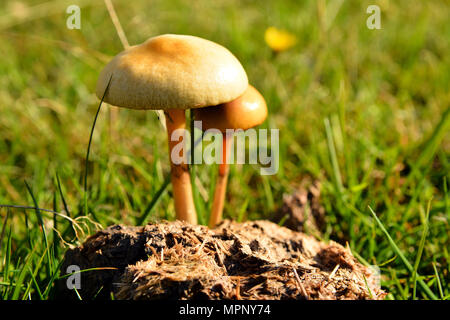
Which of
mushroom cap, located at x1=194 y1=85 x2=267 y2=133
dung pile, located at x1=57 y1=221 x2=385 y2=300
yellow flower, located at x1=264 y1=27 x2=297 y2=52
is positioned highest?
yellow flower, located at x1=264 y1=27 x2=297 y2=52

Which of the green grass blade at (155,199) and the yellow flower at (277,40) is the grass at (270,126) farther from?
the yellow flower at (277,40)

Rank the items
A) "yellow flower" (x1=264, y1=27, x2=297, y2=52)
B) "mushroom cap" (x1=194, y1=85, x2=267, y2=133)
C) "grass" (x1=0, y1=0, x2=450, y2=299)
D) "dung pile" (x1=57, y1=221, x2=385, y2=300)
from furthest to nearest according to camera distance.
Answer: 1. "yellow flower" (x1=264, y1=27, x2=297, y2=52)
2. "grass" (x1=0, y1=0, x2=450, y2=299)
3. "mushroom cap" (x1=194, y1=85, x2=267, y2=133)
4. "dung pile" (x1=57, y1=221, x2=385, y2=300)

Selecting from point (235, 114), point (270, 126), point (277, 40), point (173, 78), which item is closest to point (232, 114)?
point (235, 114)

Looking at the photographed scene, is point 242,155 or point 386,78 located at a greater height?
point 386,78

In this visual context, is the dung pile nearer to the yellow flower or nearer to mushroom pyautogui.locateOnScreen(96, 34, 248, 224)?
mushroom pyautogui.locateOnScreen(96, 34, 248, 224)

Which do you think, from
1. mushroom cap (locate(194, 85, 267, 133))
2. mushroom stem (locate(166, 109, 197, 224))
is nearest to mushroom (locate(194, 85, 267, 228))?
mushroom cap (locate(194, 85, 267, 133))
